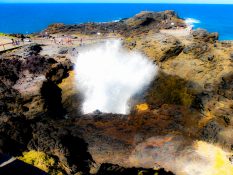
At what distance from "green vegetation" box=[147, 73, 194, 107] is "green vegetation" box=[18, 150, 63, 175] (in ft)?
37.9

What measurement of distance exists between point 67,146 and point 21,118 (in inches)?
167

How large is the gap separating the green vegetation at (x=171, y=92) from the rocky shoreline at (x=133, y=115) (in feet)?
0.29

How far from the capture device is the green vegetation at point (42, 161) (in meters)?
20.6

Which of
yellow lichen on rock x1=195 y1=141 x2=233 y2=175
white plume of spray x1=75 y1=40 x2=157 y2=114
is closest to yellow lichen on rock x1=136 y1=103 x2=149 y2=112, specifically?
white plume of spray x1=75 y1=40 x2=157 y2=114

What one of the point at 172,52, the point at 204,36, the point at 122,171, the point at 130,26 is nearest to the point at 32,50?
the point at 172,52

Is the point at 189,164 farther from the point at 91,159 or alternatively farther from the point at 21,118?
the point at 21,118

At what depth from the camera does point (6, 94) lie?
94.9 feet

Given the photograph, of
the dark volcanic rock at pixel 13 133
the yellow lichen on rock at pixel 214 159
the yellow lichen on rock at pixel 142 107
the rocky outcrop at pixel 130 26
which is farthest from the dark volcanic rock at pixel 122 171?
the rocky outcrop at pixel 130 26

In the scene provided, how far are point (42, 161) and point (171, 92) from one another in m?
14.2

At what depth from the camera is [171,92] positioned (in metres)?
30.7

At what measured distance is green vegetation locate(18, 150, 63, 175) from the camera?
20641 mm

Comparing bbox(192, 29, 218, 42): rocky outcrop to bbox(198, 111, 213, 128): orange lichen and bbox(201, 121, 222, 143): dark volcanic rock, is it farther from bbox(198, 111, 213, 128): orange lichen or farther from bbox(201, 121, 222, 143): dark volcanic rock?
bbox(201, 121, 222, 143): dark volcanic rock

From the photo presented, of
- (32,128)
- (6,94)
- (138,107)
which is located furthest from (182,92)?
(6,94)

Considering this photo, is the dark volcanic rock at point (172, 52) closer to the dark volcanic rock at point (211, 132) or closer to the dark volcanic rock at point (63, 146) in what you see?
the dark volcanic rock at point (211, 132)
